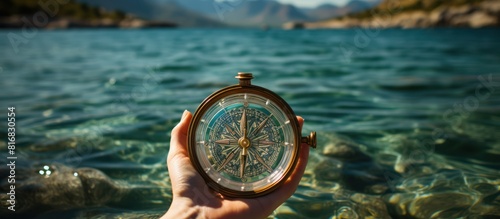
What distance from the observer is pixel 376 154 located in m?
5.17

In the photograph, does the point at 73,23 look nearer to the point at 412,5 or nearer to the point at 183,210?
the point at 412,5

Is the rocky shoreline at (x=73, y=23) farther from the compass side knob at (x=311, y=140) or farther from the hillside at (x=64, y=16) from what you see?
the compass side knob at (x=311, y=140)

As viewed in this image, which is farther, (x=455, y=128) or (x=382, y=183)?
(x=455, y=128)

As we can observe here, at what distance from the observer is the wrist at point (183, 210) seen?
2.44m

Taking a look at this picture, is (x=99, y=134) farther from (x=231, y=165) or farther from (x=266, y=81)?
(x=266, y=81)

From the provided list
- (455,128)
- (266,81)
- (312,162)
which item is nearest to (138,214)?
(312,162)

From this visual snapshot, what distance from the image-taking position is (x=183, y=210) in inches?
97.1

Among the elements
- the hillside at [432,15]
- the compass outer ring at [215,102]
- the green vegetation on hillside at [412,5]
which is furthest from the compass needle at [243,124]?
the green vegetation on hillside at [412,5]

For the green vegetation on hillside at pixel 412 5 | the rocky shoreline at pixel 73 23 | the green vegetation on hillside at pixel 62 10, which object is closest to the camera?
the rocky shoreline at pixel 73 23

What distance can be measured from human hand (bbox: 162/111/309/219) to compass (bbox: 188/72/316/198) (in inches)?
1.9

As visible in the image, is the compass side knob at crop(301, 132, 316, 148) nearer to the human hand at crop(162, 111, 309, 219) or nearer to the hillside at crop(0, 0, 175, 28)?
the human hand at crop(162, 111, 309, 219)

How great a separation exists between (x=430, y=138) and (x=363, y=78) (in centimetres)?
615

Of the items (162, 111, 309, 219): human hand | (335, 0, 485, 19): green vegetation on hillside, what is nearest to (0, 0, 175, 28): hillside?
(335, 0, 485, 19): green vegetation on hillside

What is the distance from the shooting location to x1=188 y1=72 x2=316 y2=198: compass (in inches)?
101
